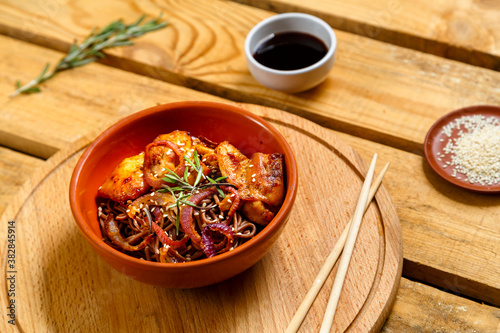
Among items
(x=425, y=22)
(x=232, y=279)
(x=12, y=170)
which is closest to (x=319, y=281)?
(x=232, y=279)

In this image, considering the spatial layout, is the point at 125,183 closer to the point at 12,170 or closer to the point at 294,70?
the point at 12,170

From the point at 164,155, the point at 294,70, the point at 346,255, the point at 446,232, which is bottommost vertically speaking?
the point at 446,232

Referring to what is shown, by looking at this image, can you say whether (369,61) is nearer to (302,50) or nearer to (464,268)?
(302,50)

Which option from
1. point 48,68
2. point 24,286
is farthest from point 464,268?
point 48,68

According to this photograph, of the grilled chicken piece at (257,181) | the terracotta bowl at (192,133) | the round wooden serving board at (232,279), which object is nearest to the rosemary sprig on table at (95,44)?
the round wooden serving board at (232,279)

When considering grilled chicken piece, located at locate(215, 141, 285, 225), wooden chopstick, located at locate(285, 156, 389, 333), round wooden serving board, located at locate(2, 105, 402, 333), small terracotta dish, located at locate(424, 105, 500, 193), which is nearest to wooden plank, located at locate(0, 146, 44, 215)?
round wooden serving board, located at locate(2, 105, 402, 333)

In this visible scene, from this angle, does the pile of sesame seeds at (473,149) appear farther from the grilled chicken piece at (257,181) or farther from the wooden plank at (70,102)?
the wooden plank at (70,102)

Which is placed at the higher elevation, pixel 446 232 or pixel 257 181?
pixel 257 181
